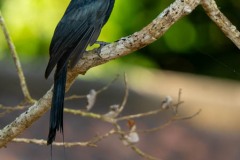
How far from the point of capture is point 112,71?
6.85m

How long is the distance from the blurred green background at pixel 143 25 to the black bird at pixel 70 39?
7.63 feet

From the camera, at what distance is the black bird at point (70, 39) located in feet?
11.7

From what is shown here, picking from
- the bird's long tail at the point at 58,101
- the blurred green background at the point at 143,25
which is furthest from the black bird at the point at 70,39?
the blurred green background at the point at 143,25

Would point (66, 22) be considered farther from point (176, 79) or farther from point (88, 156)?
point (176, 79)

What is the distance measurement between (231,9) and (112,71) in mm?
1243

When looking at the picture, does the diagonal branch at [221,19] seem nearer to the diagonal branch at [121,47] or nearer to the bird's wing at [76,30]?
the diagonal branch at [121,47]

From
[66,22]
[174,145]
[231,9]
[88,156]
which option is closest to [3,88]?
[88,156]

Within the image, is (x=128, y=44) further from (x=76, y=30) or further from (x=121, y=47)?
(x=76, y=30)

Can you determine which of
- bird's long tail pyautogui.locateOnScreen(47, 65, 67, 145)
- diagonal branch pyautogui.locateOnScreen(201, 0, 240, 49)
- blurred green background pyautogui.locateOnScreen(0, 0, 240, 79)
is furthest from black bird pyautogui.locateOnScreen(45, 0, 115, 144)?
blurred green background pyautogui.locateOnScreen(0, 0, 240, 79)

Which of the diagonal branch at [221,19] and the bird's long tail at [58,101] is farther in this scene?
the bird's long tail at [58,101]

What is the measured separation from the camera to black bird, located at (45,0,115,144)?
140 inches

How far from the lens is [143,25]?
23.0 feet

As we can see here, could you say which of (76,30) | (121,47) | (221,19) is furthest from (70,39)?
(221,19)

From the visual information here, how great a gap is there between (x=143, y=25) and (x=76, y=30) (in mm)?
3137
